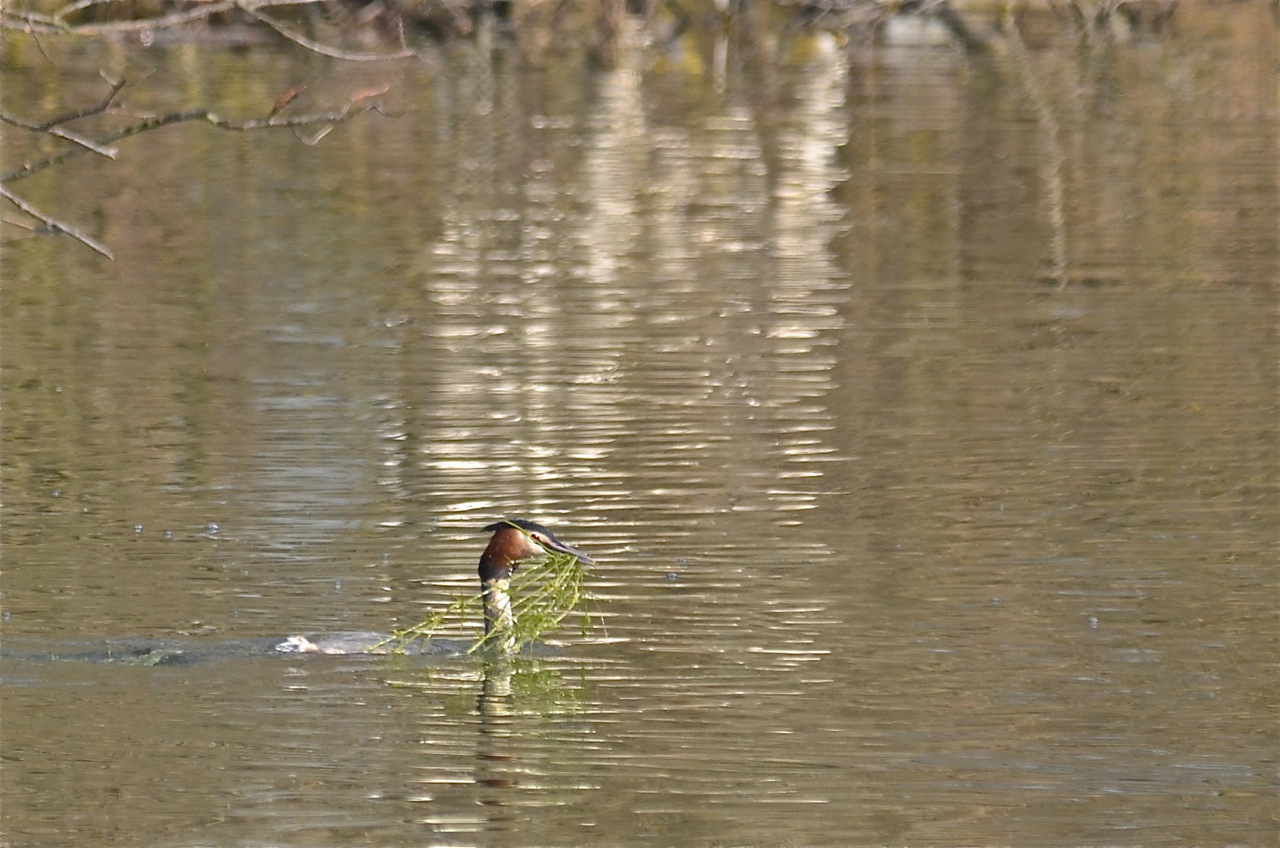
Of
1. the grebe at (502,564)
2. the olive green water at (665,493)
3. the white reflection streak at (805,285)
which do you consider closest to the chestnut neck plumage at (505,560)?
the grebe at (502,564)

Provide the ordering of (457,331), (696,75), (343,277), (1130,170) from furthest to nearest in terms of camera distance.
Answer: (696,75) < (1130,170) < (343,277) < (457,331)

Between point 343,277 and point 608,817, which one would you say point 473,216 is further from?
point 608,817

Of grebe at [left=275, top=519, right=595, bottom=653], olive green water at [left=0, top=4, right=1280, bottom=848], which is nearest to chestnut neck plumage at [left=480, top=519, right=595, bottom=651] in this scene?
grebe at [left=275, top=519, right=595, bottom=653]

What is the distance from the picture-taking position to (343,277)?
16984 mm

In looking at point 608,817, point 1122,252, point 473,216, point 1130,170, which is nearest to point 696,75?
point 1130,170

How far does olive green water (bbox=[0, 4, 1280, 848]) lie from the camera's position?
720 cm

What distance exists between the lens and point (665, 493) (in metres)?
11.0

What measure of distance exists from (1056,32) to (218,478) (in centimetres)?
→ 3082

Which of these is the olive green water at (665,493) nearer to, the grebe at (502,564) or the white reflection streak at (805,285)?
the white reflection streak at (805,285)

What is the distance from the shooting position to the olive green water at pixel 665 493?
720cm

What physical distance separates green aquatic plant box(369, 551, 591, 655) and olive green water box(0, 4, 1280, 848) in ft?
0.43

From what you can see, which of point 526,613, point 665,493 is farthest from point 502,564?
point 665,493

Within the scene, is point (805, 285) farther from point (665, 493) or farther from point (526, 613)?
point (526, 613)

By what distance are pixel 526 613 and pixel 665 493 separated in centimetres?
221
